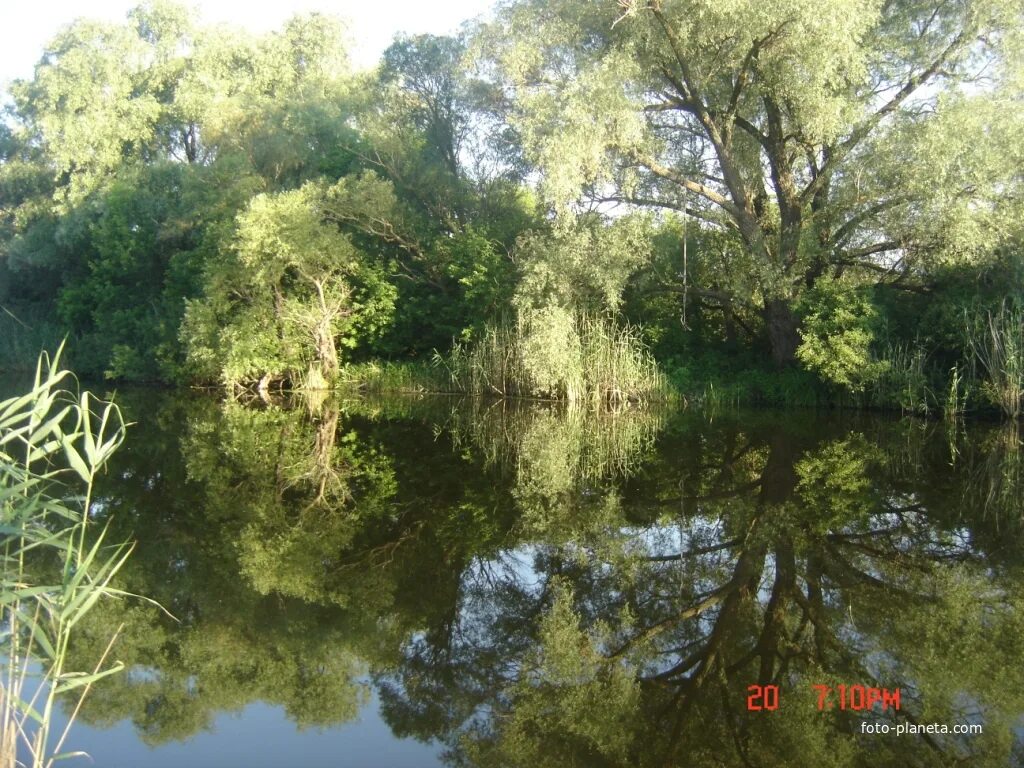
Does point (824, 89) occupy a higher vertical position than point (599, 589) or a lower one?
higher

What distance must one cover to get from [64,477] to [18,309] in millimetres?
24471

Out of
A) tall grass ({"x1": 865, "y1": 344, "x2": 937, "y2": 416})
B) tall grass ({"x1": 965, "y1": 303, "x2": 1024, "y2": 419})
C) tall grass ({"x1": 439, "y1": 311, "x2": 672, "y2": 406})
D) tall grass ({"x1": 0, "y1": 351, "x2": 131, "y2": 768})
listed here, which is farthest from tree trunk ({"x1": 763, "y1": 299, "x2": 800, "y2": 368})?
tall grass ({"x1": 0, "y1": 351, "x2": 131, "y2": 768})

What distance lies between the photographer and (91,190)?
2572 cm

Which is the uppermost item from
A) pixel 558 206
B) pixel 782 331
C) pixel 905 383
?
pixel 558 206

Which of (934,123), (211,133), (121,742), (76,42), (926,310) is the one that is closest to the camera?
(121,742)

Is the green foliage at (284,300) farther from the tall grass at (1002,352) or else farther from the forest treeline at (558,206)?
the tall grass at (1002,352)

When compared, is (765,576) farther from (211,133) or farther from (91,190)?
(91,190)

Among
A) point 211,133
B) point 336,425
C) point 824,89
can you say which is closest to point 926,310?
point 824,89

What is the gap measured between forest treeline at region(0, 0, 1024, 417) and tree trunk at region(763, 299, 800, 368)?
0.20ft
